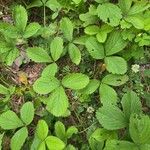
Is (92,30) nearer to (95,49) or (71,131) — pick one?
(95,49)

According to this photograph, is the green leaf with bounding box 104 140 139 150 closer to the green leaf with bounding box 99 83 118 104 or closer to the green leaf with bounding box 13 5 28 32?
the green leaf with bounding box 99 83 118 104

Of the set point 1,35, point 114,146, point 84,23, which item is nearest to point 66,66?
point 84,23

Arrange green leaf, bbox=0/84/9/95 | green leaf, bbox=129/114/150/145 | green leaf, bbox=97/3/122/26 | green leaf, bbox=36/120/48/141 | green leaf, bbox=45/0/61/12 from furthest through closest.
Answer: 1. green leaf, bbox=45/0/61/12
2. green leaf, bbox=0/84/9/95
3. green leaf, bbox=97/3/122/26
4. green leaf, bbox=36/120/48/141
5. green leaf, bbox=129/114/150/145

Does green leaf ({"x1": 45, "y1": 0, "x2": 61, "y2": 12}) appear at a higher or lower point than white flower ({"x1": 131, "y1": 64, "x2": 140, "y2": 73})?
higher

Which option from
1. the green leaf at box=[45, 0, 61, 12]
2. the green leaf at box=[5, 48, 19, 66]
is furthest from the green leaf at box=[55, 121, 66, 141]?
the green leaf at box=[45, 0, 61, 12]

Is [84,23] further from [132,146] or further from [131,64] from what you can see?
[132,146]

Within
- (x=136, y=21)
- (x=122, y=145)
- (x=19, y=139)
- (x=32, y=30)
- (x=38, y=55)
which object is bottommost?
(x=19, y=139)

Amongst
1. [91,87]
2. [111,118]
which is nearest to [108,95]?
[91,87]

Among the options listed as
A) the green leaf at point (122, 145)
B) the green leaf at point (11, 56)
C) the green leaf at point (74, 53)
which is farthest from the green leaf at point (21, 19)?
the green leaf at point (122, 145)
